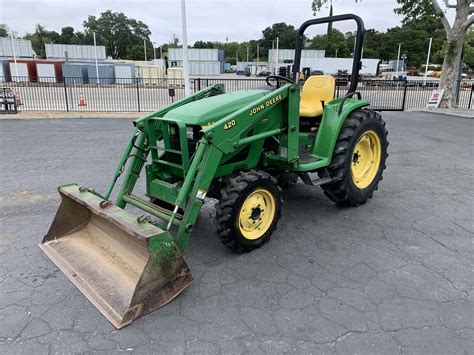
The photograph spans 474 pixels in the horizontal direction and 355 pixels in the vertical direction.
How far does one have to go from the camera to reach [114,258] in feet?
10.8

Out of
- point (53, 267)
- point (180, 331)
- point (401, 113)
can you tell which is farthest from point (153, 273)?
point (401, 113)

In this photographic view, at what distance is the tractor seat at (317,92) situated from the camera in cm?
480

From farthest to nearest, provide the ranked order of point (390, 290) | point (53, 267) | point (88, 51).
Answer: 1. point (88, 51)
2. point (53, 267)
3. point (390, 290)

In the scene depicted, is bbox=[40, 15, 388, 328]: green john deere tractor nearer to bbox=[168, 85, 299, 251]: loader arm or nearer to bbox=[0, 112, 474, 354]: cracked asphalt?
bbox=[168, 85, 299, 251]: loader arm

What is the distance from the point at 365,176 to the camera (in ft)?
17.1

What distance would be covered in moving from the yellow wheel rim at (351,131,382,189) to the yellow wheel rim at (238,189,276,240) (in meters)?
1.69

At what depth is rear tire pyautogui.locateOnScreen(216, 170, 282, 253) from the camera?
3.40 meters

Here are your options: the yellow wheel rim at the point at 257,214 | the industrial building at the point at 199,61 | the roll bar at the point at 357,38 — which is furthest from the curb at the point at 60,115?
the industrial building at the point at 199,61

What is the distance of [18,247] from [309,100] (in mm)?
3785

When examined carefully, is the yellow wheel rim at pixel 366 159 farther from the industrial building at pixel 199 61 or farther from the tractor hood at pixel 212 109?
the industrial building at pixel 199 61

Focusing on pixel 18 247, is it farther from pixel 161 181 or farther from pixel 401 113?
pixel 401 113

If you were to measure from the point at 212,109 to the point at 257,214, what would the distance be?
1114 millimetres

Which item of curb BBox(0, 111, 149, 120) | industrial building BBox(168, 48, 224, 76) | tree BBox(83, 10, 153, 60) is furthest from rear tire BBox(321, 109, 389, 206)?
tree BBox(83, 10, 153, 60)

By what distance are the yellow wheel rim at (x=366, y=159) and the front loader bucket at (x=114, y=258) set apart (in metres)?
3.02
